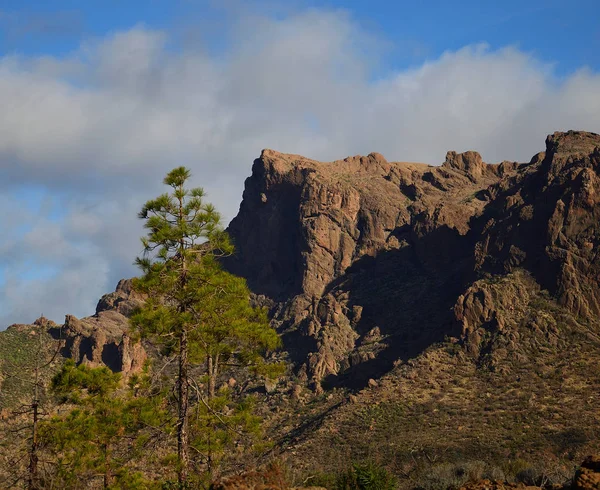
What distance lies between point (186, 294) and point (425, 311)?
81452mm

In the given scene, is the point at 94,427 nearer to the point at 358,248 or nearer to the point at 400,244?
the point at 400,244

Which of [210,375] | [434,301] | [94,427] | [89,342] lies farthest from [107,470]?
[434,301]

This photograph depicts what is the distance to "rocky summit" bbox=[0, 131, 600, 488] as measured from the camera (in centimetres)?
5931

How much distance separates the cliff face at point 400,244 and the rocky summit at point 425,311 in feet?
0.97

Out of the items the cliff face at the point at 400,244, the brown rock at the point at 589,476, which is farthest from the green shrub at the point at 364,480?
the cliff face at the point at 400,244

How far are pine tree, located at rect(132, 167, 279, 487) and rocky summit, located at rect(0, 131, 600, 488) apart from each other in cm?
969

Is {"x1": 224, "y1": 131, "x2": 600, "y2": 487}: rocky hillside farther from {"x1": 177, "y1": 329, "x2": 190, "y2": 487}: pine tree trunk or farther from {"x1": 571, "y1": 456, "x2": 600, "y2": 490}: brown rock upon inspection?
{"x1": 177, "y1": 329, "x2": 190, "y2": 487}: pine tree trunk

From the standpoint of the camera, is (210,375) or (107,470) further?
(107,470)

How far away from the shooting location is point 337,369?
322 ft

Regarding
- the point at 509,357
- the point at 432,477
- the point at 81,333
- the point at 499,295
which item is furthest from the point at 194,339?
the point at 81,333

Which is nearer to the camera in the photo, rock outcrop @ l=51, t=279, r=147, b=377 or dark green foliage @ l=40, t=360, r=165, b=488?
dark green foliage @ l=40, t=360, r=165, b=488

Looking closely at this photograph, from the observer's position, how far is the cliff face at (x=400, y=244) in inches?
3497

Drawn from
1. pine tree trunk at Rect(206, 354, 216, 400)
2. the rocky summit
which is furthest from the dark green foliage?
the rocky summit

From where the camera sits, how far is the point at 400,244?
125 metres
